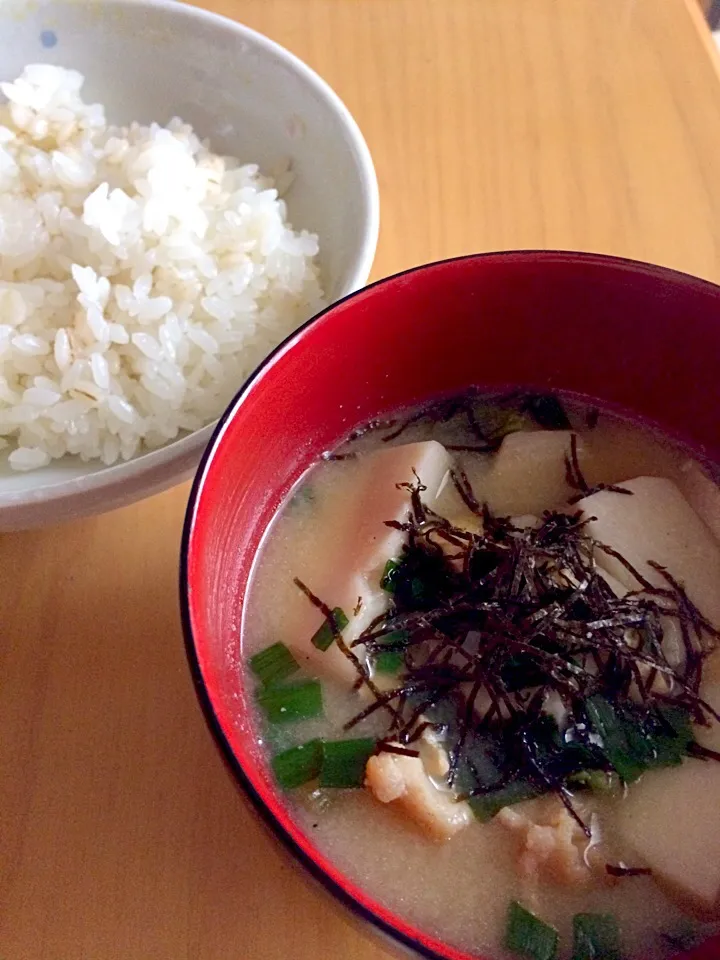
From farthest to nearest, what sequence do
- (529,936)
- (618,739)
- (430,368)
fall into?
(430,368) → (618,739) → (529,936)

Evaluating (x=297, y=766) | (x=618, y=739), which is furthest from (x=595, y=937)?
(x=297, y=766)

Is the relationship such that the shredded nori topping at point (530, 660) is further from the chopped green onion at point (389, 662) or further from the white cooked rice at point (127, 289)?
the white cooked rice at point (127, 289)

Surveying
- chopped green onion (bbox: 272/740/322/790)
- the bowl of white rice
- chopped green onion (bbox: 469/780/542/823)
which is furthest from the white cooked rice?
chopped green onion (bbox: 469/780/542/823)

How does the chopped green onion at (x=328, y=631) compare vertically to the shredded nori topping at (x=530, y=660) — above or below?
below

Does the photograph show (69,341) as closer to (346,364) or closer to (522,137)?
(346,364)

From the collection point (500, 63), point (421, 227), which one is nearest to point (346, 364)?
point (421, 227)

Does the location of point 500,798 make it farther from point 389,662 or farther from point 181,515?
point 181,515

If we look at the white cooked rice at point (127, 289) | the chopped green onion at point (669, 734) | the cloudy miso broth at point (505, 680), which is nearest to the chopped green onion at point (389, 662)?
the cloudy miso broth at point (505, 680)

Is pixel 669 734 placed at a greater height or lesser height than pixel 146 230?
lesser
